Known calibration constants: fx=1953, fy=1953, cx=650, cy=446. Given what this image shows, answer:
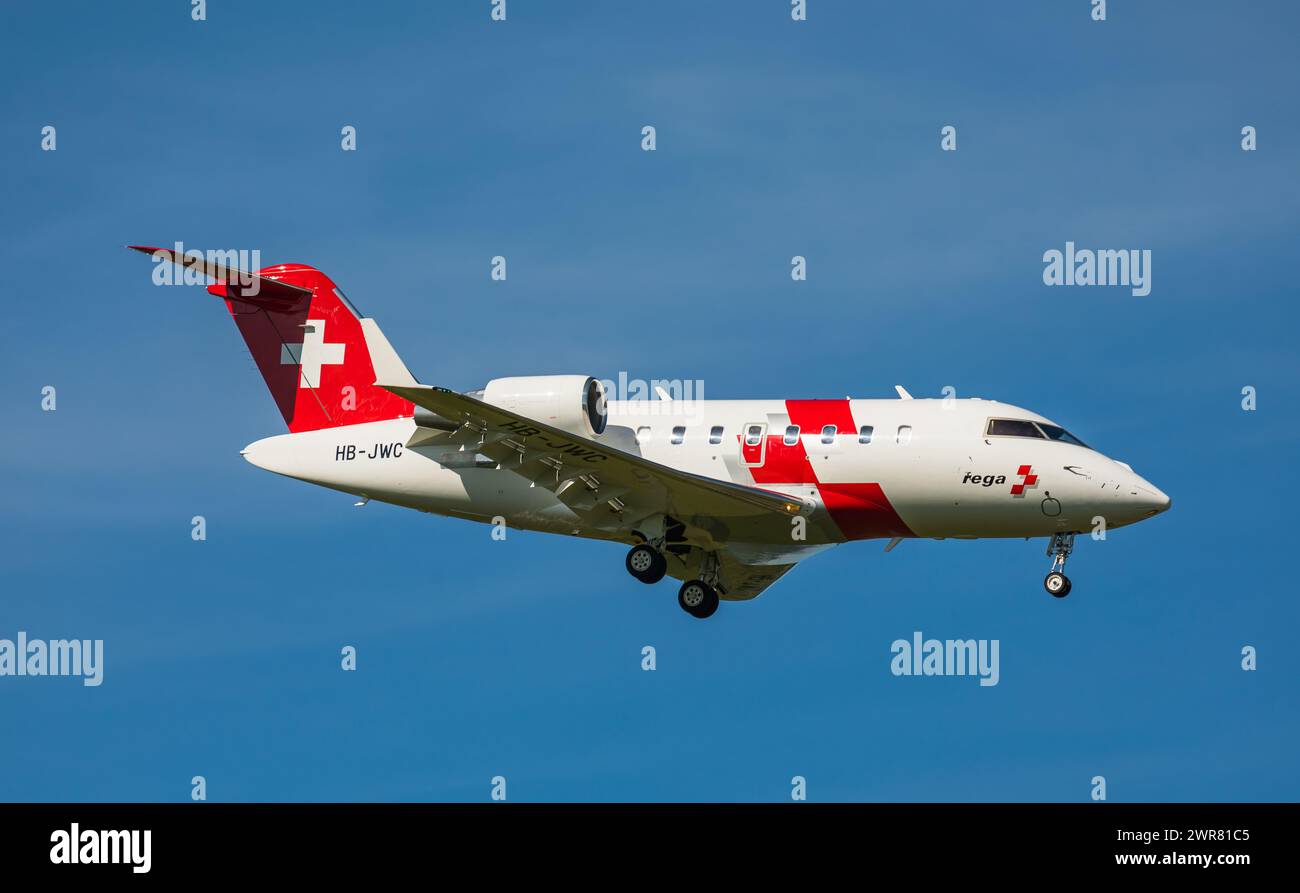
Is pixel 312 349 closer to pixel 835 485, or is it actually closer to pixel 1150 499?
pixel 835 485

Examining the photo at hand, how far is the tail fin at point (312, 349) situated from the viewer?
43594mm

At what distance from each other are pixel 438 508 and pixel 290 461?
3607 millimetres

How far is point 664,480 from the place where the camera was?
39188mm

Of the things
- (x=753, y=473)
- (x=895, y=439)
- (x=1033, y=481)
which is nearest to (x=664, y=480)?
(x=753, y=473)

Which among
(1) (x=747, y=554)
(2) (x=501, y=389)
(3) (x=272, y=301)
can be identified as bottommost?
(1) (x=747, y=554)

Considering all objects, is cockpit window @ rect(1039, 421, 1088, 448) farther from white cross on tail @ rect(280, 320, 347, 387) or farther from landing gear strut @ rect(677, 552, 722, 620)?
white cross on tail @ rect(280, 320, 347, 387)

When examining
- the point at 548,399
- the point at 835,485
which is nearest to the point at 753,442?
the point at 835,485

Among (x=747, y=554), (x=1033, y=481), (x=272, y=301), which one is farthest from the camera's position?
(x=272, y=301)

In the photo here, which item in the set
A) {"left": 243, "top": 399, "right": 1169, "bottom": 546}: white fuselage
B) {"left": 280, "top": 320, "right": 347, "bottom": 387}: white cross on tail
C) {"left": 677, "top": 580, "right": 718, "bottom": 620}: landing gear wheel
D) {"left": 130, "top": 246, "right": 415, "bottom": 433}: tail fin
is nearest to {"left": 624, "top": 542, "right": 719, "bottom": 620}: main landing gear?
{"left": 677, "top": 580, "right": 718, "bottom": 620}: landing gear wheel

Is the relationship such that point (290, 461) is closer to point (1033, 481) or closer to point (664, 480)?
point (664, 480)

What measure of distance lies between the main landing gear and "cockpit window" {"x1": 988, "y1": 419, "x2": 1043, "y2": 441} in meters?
6.67

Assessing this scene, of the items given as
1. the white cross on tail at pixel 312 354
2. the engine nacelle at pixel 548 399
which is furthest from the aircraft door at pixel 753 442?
the white cross on tail at pixel 312 354

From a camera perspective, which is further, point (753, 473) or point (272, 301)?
point (272, 301)

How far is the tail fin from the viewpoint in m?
43.6
